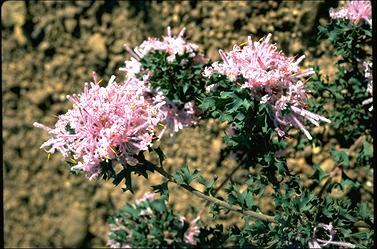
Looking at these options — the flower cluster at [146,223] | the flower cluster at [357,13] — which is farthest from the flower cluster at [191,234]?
the flower cluster at [357,13]

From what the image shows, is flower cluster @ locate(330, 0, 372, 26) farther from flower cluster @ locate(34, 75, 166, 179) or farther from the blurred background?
the blurred background

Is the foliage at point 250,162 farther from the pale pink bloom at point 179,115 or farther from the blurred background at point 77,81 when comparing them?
the blurred background at point 77,81

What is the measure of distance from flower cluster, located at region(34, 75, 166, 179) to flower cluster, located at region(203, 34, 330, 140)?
0.23 meters

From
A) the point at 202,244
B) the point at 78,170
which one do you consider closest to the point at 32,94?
the point at 202,244

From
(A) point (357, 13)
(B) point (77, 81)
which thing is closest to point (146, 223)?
(A) point (357, 13)

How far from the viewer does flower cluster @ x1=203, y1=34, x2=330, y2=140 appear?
1390 millimetres

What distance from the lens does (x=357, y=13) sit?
1892 millimetres

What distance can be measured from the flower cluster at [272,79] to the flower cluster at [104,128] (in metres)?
0.23

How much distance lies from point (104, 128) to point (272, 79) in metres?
0.40

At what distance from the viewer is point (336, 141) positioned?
9.61 ft

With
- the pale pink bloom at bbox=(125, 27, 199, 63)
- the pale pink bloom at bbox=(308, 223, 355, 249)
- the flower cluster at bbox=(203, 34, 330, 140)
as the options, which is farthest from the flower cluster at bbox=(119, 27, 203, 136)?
the pale pink bloom at bbox=(308, 223, 355, 249)

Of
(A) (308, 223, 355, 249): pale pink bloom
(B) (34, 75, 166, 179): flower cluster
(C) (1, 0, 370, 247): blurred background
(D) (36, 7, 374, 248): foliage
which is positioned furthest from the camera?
(C) (1, 0, 370, 247): blurred background

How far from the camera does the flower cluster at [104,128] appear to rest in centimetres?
131

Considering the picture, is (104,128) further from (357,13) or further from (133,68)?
(357,13)
